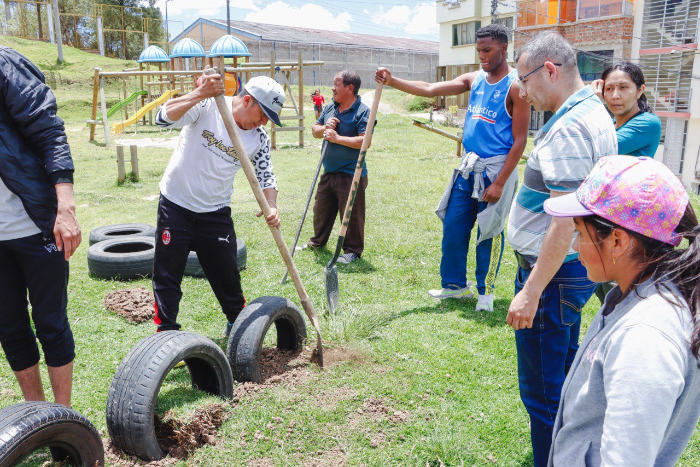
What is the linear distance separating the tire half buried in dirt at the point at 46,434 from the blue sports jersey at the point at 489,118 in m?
3.62

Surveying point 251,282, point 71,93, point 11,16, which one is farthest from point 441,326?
point 11,16

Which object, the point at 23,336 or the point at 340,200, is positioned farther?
the point at 340,200

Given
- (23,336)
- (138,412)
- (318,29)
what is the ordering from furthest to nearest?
1. (318,29)
2. (23,336)
3. (138,412)


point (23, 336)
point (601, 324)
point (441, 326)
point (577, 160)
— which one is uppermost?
point (577, 160)

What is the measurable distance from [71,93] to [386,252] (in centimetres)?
2625

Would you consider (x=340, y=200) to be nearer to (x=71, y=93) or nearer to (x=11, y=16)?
(x=71, y=93)

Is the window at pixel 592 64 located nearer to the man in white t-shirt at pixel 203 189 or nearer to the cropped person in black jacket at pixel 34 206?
the man in white t-shirt at pixel 203 189

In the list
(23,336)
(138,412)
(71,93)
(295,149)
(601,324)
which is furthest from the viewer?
(71,93)

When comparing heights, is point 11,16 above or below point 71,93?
above

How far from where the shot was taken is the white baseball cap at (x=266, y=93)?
366 cm

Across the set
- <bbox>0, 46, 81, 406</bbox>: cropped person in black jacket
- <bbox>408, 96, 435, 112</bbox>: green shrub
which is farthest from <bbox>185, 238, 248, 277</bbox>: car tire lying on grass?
<bbox>408, 96, 435, 112</bbox>: green shrub

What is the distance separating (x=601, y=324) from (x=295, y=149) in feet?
50.4

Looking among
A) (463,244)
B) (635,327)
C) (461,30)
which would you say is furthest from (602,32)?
(635,327)

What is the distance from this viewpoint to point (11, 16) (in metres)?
33.8
